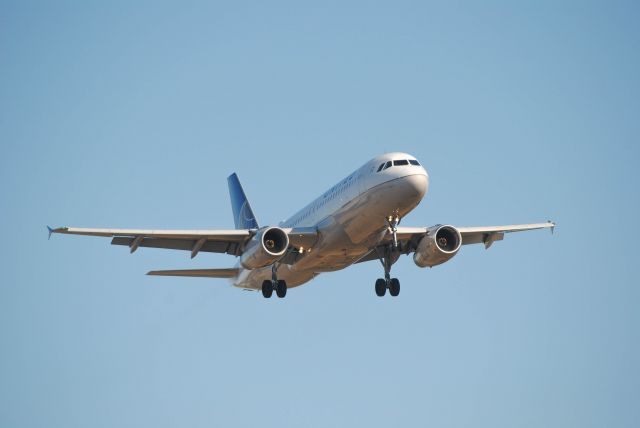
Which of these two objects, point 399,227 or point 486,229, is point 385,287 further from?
point 486,229

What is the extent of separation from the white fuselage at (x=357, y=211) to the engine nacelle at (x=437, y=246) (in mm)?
2444

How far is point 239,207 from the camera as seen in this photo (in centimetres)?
6078

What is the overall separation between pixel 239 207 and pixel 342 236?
18.5 m

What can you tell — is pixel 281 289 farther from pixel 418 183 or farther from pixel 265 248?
pixel 418 183

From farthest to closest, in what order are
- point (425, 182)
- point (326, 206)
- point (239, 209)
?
1. point (239, 209)
2. point (326, 206)
3. point (425, 182)

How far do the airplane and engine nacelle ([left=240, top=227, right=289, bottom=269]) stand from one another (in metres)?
0.04

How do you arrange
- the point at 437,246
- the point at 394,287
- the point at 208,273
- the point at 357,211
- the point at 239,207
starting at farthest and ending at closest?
the point at 239,207, the point at 208,273, the point at 394,287, the point at 437,246, the point at 357,211

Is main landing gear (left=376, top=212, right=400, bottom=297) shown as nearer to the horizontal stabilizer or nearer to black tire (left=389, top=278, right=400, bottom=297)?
black tire (left=389, top=278, right=400, bottom=297)

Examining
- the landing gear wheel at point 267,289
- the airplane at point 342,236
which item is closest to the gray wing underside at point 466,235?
the airplane at point 342,236

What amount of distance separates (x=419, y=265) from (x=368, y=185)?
5.66 metres

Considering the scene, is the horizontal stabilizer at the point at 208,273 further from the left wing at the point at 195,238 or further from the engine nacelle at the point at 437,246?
the engine nacelle at the point at 437,246

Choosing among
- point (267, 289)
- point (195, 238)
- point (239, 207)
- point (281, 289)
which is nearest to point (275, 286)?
point (281, 289)

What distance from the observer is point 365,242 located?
43531mm
